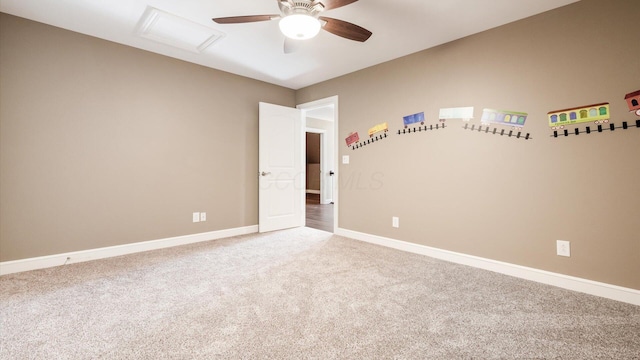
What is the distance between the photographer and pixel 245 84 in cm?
411

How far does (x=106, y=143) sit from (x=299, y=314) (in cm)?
278

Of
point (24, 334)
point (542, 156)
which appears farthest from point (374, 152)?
point (24, 334)

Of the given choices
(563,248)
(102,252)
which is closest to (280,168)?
(102,252)

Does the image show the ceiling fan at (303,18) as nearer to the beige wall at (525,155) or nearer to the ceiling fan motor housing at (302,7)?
the ceiling fan motor housing at (302,7)

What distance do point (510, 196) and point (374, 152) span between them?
160cm

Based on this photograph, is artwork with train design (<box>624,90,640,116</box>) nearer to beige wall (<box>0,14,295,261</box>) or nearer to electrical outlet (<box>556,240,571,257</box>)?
electrical outlet (<box>556,240,571,257</box>)

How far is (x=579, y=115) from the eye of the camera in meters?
2.22

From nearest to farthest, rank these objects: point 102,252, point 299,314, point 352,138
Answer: point 299,314, point 102,252, point 352,138

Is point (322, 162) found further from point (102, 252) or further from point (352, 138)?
point (102, 252)

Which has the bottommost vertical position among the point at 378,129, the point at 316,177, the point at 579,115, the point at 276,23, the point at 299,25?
the point at 316,177

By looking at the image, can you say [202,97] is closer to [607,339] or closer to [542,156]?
[542,156]

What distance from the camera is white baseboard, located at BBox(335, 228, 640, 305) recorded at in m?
2.07

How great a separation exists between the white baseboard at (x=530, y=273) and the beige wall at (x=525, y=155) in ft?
0.16

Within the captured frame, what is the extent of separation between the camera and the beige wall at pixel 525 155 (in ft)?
6.82
